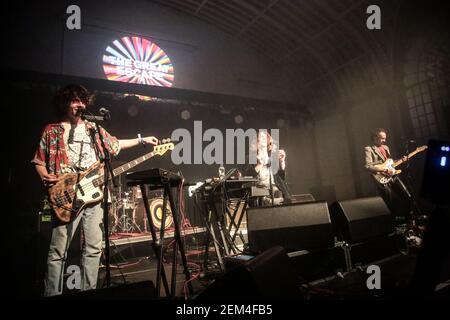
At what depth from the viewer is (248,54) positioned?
9.27 metres

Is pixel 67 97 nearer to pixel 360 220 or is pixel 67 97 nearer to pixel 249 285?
pixel 249 285

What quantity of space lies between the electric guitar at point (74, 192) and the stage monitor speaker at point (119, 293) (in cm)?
124

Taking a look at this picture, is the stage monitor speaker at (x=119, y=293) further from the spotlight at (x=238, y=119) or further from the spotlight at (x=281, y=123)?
the spotlight at (x=281, y=123)

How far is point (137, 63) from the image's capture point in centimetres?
732

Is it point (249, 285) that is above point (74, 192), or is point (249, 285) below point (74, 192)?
below

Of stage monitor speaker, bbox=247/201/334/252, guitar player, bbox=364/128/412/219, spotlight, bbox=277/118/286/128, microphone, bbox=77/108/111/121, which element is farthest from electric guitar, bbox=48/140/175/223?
spotlight, bbox=277/118/286/128

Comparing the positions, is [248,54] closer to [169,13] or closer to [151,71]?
[169,13]

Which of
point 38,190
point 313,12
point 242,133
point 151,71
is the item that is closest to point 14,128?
point 38,190

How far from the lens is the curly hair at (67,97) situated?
90.2 inches

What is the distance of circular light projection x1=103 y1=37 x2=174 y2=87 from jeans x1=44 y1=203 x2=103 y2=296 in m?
5.79

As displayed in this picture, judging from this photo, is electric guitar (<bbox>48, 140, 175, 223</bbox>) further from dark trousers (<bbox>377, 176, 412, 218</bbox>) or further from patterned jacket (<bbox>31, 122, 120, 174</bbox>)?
dark trousers (<bbox>377, 176, 412, 218</bbox>)

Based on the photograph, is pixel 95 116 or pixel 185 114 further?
pixel 185 114

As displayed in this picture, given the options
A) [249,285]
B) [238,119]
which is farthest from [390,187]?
[238,119]

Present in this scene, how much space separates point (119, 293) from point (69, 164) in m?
1.59
